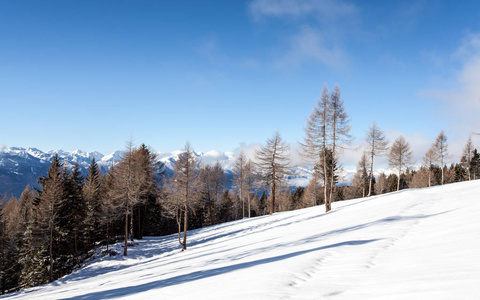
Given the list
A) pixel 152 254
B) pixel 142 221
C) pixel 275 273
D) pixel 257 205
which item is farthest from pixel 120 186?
pixel 257 205

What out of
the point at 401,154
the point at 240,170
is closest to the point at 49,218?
the point at 240,170

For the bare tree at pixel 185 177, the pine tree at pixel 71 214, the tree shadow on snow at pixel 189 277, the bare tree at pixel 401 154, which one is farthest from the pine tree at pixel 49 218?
the bare tree at pixel 401 154

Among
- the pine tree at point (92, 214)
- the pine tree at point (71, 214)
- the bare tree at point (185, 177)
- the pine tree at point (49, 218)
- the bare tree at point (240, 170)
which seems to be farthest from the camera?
the bare tree at point (240, 170)

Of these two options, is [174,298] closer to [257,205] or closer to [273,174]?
[273,174]

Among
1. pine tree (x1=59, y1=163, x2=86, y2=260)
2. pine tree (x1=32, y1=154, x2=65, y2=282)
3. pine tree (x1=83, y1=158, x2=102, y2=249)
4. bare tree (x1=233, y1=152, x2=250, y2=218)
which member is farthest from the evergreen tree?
bare tree (x1=233, y1=152, x2=250, y2=218)

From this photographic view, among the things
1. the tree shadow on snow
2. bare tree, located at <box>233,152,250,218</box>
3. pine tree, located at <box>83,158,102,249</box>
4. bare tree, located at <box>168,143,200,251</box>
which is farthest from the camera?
bare tree, located at <box>233,152,250,218</box>

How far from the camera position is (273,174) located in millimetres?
30828

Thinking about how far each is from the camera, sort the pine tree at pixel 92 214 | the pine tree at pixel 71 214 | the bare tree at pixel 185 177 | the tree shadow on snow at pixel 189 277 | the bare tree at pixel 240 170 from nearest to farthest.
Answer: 1. the tree shadow on snow at pixel 189 277
2. the bare tree at pixel 185 177
3. the pine tree at pixel 71 214
4. the pine tree at pixel 92 214
5. the bare tree at pixel 240 170

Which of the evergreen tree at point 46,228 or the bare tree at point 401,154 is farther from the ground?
the bare tree at point 401,154

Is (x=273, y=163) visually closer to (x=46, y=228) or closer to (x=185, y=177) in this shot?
(x=185, y=177)

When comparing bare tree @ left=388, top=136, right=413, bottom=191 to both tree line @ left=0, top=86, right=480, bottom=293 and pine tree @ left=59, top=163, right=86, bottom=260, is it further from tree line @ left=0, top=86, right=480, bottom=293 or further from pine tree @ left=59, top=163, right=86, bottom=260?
pine tree @ left=59, top=163, right=86, bottom=260

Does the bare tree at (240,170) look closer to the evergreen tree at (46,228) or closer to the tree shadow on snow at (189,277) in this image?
the evergreen tree at (46,228)

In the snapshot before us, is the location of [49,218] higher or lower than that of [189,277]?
lower

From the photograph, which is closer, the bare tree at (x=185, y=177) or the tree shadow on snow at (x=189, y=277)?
the tree shadow on snow at (x=189, y=277)
